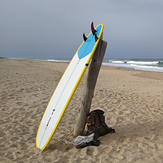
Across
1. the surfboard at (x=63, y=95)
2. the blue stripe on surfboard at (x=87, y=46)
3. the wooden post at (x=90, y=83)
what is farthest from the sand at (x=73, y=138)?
the blue stripe on surfboard at (x=87, y=46)

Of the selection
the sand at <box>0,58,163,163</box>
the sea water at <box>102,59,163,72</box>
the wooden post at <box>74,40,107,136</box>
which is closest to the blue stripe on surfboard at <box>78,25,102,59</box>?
the wooden post at <box>74,40,107,136</box>

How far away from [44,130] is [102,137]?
1.10 m

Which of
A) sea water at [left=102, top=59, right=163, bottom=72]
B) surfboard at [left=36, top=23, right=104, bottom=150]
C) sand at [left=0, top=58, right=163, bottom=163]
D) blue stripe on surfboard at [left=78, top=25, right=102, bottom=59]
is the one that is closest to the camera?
sand at [left=0, top=58, right=163, bottom=163]

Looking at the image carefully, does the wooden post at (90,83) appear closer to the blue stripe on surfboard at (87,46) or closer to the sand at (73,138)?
the blue stripe on surfboard at (87,46)

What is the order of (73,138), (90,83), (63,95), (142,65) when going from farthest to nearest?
(142,65)
(73,138)
(90,83)
(63,95)

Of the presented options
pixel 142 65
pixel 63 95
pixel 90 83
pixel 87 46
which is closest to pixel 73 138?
pixel 63 95

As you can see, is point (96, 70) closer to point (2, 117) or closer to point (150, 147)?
point (150, 147)

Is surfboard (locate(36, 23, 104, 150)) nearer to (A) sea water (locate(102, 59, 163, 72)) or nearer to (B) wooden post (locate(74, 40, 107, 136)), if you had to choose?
(B) wooden post (locate(74, 40, 107, 136))

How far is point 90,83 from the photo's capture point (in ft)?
9.73

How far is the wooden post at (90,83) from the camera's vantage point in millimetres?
2883

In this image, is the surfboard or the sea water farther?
the sea water

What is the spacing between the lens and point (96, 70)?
2.94 metres

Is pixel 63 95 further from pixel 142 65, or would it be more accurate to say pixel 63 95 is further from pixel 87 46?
pixel 142 65

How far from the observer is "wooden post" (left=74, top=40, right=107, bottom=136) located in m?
2.88
